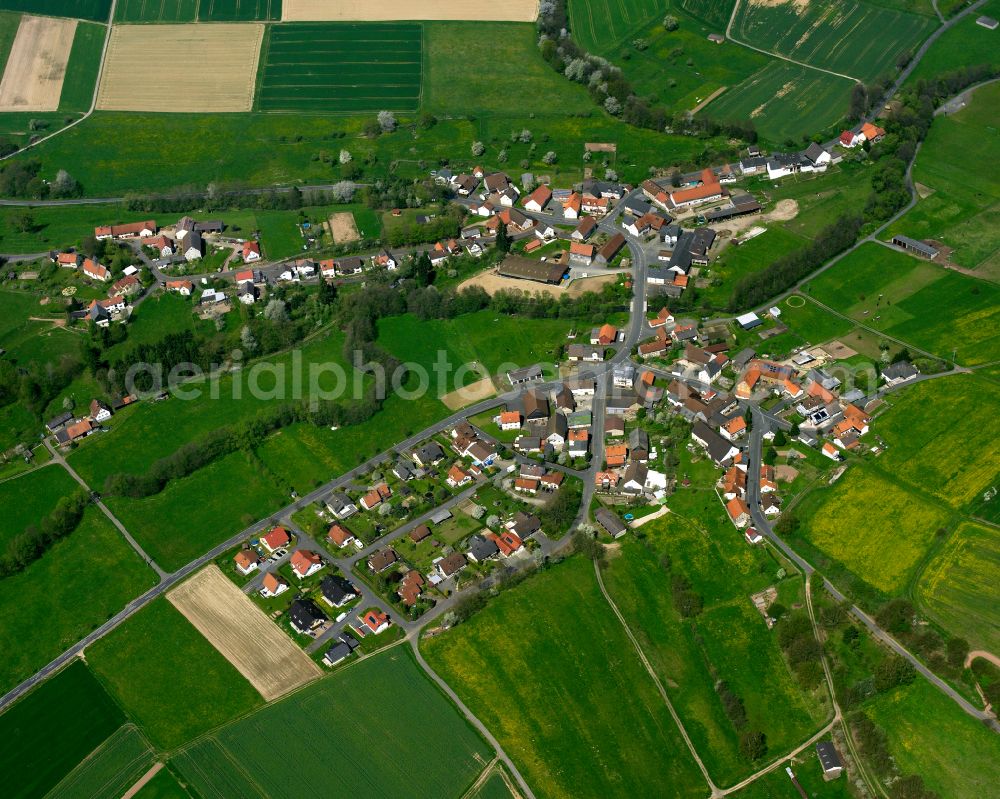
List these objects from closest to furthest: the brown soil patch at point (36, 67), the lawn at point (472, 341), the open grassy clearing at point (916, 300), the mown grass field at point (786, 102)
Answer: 1. the open grassy clearing at point (916, 300)
2. the lawn at point (472, 341)
3. the mown grass field at point (786, 102)
4. the brown soil patch at point (36, 67)

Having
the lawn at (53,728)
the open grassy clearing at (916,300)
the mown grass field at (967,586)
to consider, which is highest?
the open grassy clearing at (916,300)

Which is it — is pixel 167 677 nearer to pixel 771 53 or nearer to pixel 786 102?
pixel 786 102

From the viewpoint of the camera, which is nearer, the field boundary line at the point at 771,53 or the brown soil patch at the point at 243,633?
the brown soil patch at the point at 243,633

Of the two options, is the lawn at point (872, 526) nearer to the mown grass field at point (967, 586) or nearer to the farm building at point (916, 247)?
the mown grass field at point (967, 586)

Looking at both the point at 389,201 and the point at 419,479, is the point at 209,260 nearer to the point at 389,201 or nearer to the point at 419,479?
the point at 389,201

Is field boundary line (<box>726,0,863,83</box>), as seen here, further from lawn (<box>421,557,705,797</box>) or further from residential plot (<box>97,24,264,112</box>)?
lawn (<box>421,557,705,797</box>)

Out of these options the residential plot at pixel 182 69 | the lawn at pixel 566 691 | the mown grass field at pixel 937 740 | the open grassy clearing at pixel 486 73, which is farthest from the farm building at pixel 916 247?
the residential plot at pixel 182 69

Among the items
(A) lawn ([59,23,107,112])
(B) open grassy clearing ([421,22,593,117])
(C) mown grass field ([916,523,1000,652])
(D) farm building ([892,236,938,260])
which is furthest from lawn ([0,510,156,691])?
(D) farm building ([892,236,938,260])
